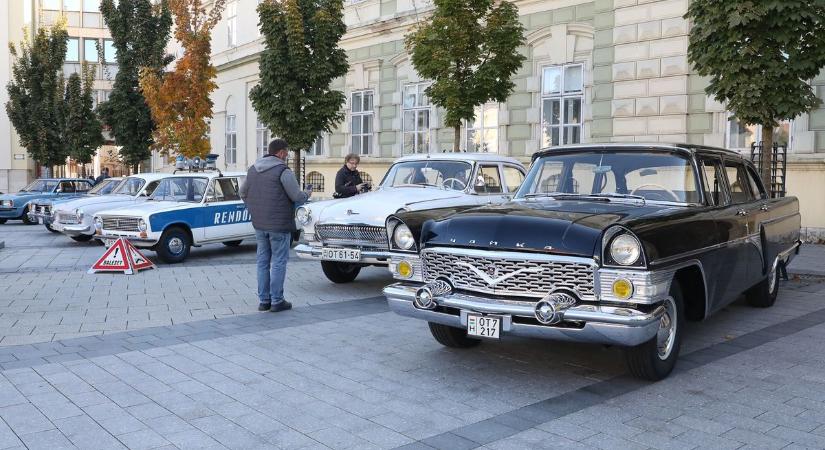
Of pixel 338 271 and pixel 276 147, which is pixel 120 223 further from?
pixel 276 147

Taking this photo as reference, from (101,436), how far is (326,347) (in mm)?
2444

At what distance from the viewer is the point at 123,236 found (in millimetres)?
12539

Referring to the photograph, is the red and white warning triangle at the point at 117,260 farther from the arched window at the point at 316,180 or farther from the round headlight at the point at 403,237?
the arched window at the point at 316,180

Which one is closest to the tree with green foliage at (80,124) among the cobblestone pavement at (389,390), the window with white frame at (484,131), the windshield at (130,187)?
the windshield at (130,187)

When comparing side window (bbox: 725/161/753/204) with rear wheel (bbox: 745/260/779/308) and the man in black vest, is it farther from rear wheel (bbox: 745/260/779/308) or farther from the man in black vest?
the man in black vest

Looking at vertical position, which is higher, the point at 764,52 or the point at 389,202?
the point at 764,52

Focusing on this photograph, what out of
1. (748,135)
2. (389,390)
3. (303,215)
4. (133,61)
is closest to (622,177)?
(389,390)

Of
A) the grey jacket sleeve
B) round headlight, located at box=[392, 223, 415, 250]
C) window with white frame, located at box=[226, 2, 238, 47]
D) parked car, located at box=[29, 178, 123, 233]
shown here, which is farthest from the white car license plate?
window with white frame, located at box=[226, 2, 238, 47]

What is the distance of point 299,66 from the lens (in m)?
17.7

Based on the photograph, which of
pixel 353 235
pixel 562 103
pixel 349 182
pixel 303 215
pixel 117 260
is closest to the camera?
pixel 353 235

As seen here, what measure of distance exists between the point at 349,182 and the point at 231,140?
76.4ft

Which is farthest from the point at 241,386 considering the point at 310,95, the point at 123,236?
the point at 310,95

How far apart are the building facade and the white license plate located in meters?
8.29

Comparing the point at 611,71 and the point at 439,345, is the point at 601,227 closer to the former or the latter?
the point at 439,345
